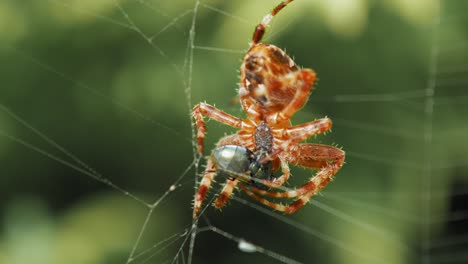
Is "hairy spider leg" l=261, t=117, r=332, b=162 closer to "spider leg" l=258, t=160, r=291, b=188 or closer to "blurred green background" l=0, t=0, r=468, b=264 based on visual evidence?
"spider leg" l=258, t=160, r=291, b=188

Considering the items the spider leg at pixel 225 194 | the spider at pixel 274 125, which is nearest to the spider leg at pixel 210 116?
the spider at pixel 274 125

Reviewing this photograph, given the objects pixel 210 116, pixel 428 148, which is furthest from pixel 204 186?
pixel 428 148

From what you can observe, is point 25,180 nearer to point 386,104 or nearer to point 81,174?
point 81,174

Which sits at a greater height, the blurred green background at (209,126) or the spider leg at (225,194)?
the blurred green background at (209,126)

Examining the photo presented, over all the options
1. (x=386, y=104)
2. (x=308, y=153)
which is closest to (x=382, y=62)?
(x=386, y=104)

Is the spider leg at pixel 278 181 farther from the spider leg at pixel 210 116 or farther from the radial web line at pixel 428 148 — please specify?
the radial web line at pixel 428 148
